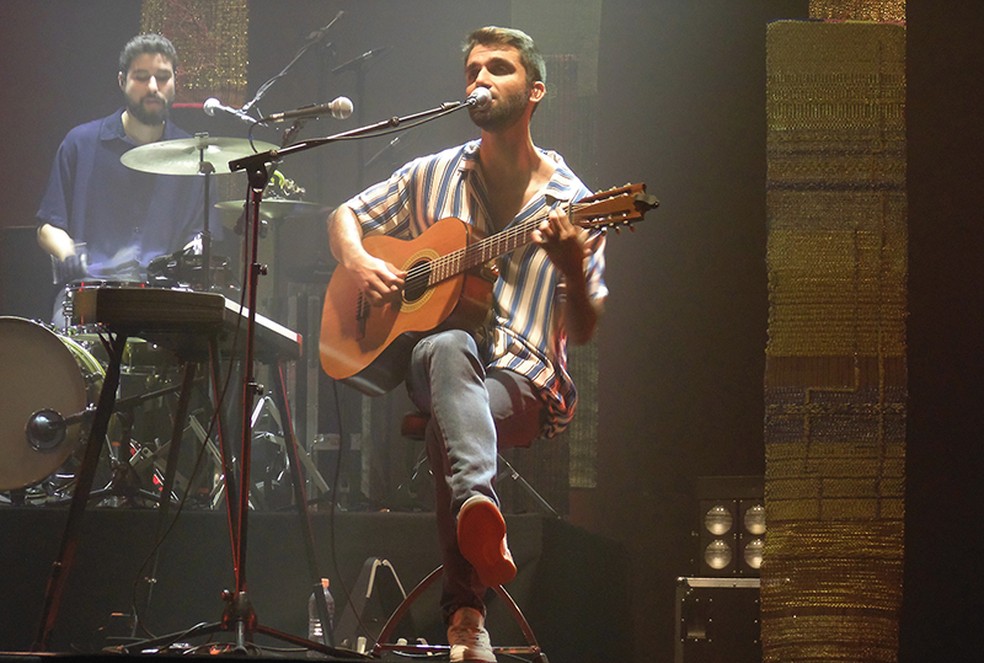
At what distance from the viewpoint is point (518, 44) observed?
3266 millimetres

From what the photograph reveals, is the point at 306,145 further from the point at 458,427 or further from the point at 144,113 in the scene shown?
the point at 144,113

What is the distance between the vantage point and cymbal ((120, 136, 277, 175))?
11.3 feet

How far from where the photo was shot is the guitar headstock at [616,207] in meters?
2.64

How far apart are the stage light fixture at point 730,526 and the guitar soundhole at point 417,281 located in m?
0.94

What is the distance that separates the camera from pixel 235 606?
2455 millimetres

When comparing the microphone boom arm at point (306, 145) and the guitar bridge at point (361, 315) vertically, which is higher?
the microphone boom arm at point (306, 145)

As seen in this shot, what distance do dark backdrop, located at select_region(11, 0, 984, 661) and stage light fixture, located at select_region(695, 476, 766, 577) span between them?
6.4 inches

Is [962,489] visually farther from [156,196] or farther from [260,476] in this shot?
[156,196]

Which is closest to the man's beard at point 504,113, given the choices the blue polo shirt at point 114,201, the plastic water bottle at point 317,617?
the blue polo shirt at point 114,201

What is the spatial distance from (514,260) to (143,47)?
1.49 metres

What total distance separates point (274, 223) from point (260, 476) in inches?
31.6

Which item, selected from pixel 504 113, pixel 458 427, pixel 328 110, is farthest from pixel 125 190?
pixel 458 427

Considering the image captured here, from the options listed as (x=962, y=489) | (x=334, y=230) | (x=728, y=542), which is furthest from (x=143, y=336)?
(x=962, y=489)

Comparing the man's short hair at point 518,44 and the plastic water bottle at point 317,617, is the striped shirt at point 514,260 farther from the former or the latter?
the plastic water bottle at point 317,617
